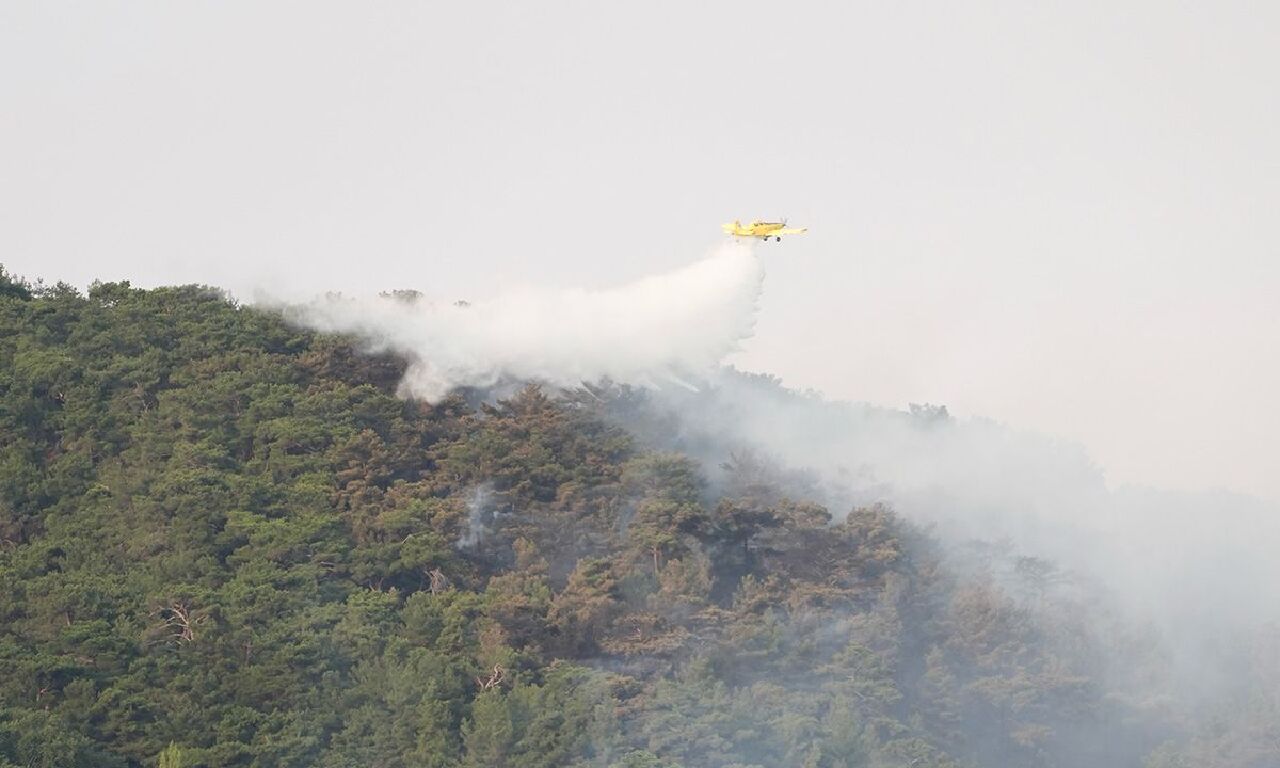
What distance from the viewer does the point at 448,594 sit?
75.8 meters

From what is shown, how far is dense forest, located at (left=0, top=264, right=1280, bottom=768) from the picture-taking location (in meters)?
69.1

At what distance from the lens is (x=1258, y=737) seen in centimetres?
8156

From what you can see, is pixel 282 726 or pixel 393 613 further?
pixel 393 613

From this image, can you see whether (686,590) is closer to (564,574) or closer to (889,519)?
(564,574)

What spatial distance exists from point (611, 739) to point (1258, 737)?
2305cm

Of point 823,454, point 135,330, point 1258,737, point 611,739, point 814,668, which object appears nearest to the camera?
point 611,739

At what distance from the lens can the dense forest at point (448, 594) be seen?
69062 millimetres

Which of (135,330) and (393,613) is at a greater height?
(135,330)

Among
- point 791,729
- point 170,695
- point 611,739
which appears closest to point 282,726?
point 170,695

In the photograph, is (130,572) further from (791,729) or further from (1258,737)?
(1258,737)

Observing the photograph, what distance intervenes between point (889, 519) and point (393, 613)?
1702cm

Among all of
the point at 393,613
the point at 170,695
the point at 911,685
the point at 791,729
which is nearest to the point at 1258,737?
the point at 911,685

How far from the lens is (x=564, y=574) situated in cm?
7888

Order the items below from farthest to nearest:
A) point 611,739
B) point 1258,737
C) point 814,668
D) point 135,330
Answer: point 135,330 → point 1258,737 → point 814,668 → point 611,739
